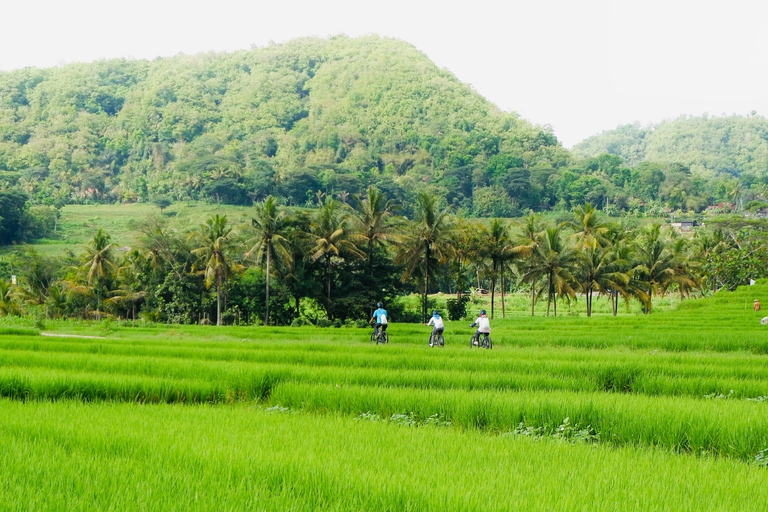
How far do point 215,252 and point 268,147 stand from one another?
433ft

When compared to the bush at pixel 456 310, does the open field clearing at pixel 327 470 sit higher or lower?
higher

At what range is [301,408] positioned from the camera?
9398 millimetres

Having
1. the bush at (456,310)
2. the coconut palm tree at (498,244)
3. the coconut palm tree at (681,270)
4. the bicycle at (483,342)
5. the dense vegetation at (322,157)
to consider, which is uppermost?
the dense vegetation at (322,157)

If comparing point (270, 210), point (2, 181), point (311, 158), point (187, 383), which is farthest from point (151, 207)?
point (187, 383)

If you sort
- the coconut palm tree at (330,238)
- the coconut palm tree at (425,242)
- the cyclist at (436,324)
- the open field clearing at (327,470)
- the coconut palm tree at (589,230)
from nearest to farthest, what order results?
the open field clearing at (327,470)
the cyclist at (436,324)
the coconut palm tree at (330,238)
the coconut palm tree at (425,242)
the coconut palm tree at (589,230)

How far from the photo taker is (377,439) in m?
6.68

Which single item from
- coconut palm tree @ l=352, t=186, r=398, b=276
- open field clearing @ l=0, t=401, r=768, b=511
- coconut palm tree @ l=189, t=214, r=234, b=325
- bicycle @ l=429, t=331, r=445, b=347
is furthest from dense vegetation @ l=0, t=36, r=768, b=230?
open field clearing @ l=0, t=401, r=768, b=511

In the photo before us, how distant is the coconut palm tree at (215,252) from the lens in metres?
45.2

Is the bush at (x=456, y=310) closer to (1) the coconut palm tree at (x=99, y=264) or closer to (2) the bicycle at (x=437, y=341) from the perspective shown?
(1) the coconut palm tree at (x=99, y=264)

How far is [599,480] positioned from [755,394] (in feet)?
23.3

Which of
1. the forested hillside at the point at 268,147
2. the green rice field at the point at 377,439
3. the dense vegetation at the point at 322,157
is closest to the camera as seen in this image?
the green rice field at the point at 377,439

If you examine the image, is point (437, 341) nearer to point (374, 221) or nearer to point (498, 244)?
point (374, 221)

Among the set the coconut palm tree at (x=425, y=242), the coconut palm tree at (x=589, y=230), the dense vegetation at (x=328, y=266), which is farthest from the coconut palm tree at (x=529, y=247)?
the coconut palm tree at (x=425, y=242)

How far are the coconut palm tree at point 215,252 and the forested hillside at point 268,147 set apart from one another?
7060 cm
